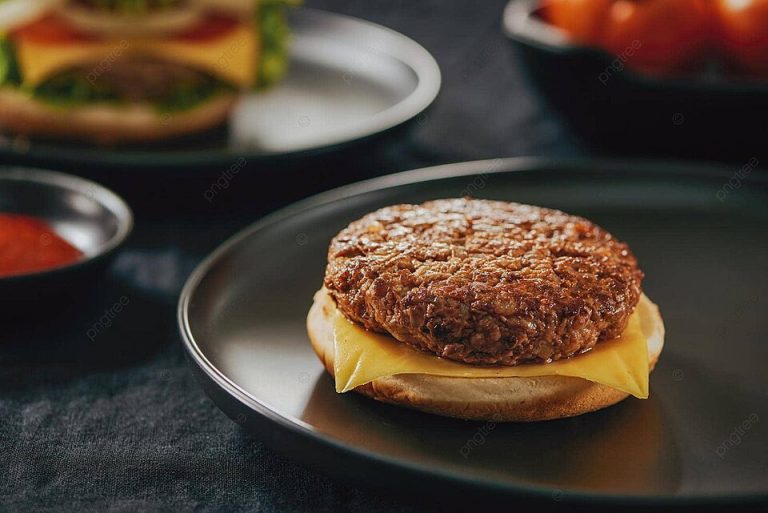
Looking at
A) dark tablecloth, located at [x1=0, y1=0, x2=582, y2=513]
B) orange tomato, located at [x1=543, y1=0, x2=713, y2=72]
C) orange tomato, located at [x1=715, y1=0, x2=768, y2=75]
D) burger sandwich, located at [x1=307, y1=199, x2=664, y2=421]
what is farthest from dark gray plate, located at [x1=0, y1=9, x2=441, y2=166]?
burger sandwich, located at [x1=307, y1=199, x2=664, y2=421]

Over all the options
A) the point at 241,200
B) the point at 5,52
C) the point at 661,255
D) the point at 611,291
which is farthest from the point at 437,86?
the point at 611,291

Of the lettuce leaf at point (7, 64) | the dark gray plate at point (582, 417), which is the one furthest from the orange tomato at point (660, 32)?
the lettuce leaf at point (7, 64)

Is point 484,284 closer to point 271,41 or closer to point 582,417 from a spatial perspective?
point 582,417

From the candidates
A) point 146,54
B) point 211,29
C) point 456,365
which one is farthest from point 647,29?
point 456,365

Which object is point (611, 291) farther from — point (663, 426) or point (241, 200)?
point (241, 200)

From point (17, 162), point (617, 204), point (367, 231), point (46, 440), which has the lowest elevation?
point (17, 162)
